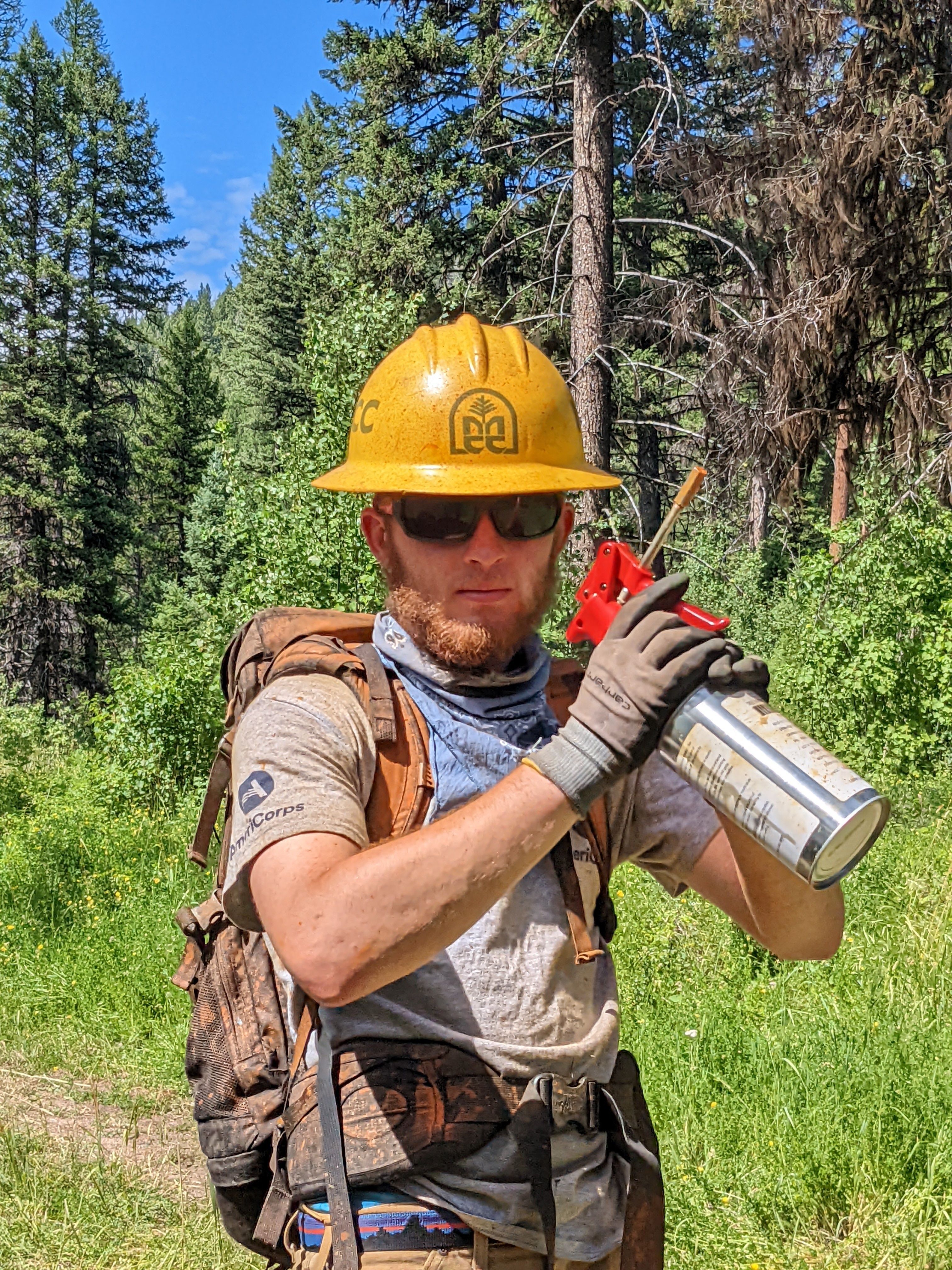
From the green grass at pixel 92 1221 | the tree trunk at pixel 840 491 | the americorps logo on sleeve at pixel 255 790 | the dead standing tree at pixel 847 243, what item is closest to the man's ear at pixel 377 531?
the americorps logo on sleeve at pixel 255 790

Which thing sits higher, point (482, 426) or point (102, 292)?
point (102, 292)

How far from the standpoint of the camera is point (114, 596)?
26.7 metres

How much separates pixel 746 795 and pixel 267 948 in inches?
33.7

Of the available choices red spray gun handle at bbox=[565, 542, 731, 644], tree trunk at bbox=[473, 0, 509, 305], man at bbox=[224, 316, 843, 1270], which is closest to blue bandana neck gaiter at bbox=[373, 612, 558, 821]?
man at bbox=[224, 316, 843, 1270]

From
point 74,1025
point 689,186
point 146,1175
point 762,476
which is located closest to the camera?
point 146,1175

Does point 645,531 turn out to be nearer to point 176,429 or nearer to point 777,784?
point 777,784

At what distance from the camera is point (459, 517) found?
1885 mm

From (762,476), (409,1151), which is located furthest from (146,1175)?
(762,476)

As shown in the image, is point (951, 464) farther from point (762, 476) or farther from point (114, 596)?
point (114, 596)

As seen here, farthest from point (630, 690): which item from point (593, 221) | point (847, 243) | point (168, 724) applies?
point (593, 221)

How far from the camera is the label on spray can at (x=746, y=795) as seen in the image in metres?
1.57

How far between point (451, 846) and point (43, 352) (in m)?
27.1

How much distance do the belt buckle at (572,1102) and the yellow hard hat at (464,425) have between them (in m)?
0.91

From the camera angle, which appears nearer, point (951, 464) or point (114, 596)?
point (951, 464)
